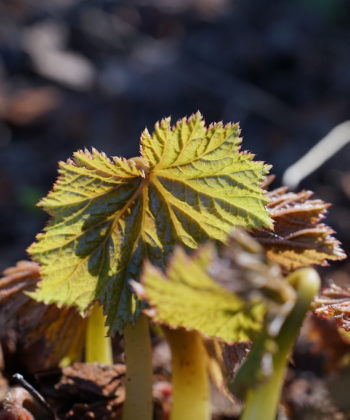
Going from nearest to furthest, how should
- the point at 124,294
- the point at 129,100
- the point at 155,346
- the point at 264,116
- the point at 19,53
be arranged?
the point at 124,294 < the point at 155,346 < the point at 264,116 < the point at 129,100 < the point at 19,53

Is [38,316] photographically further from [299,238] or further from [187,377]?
[299,238]

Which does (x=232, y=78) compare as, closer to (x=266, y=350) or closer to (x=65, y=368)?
(x=65, y=368)

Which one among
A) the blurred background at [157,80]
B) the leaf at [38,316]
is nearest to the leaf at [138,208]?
the leaf at [38,316]

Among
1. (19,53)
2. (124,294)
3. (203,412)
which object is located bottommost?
(203,412)

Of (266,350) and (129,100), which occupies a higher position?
(129,100)

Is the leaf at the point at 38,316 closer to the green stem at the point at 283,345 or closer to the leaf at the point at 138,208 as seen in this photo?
the leaf at the point at 138,208

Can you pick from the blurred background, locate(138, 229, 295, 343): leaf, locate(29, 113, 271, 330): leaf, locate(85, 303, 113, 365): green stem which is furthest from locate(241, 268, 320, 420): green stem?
the blurred background

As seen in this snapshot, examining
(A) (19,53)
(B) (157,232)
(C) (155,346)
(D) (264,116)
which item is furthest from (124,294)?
(A) (19,53)
